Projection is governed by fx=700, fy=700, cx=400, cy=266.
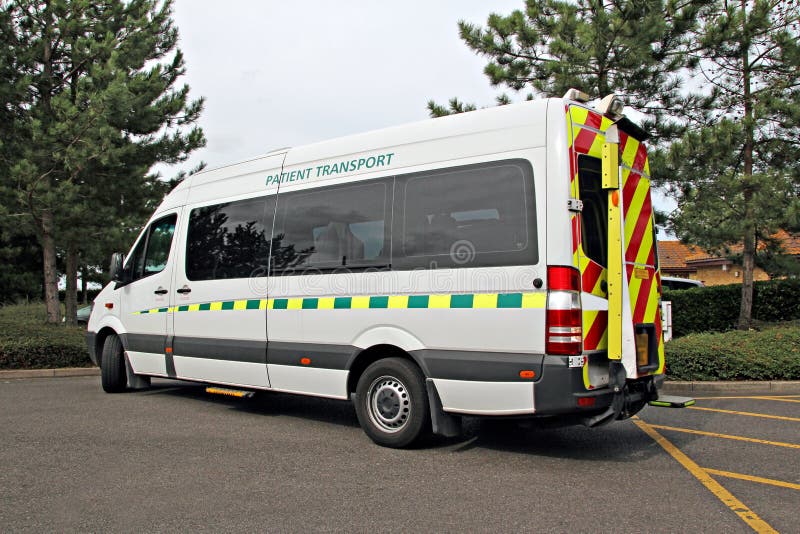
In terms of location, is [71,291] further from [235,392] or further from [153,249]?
[235,392]

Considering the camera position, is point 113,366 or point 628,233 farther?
point 113,366

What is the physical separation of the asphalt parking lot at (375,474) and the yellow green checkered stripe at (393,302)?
1077mm

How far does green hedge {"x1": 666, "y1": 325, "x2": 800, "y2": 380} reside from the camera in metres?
10.0

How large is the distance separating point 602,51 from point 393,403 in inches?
422

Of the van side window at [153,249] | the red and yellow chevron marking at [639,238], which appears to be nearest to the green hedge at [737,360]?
the red and yellow chevron marking at [639,238]

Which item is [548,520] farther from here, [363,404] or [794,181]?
[794,181]

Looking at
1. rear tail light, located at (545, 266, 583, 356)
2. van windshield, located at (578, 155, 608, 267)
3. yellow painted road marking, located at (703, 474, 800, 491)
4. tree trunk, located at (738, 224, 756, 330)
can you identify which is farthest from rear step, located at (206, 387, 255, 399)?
tree trunk, located at (738, 224, 756, 330)

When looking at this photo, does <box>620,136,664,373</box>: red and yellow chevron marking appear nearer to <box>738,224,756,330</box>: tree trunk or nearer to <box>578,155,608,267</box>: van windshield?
<box>578,155,608,267</box>: van windshield

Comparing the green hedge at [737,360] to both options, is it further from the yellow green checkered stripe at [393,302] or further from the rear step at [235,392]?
the rear step at [235,392]

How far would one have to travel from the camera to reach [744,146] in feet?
47.4

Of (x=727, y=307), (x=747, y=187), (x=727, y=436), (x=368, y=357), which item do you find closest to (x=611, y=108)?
(x=368, y=357)

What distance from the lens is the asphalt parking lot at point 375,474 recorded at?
4188mm

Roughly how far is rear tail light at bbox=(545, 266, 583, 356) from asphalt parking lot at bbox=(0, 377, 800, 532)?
34.4 inches

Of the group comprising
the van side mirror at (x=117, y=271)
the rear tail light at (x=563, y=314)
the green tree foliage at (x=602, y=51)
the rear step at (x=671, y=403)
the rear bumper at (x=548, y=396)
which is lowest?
the rear step at (x=671, y=403)
